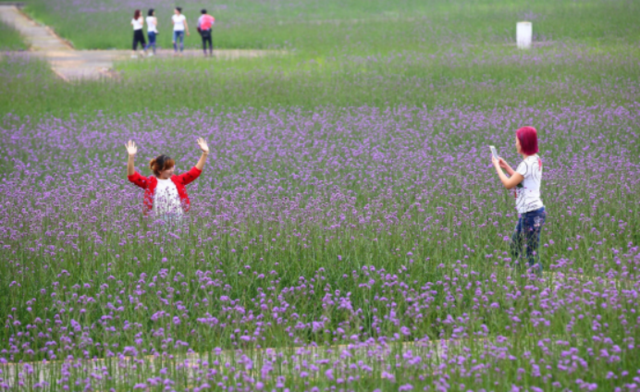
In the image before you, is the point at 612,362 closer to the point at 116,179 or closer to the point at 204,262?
the point at 204,262

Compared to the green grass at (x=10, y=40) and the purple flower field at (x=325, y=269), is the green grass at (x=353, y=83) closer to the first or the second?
the purple flower field at (x=325, y=269)

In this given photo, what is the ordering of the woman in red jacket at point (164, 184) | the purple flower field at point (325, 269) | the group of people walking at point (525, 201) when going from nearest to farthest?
the purple flower field at point (325, 269) < the group of people walking at point (525, 201) < the woman in red jacket at point (164, 184)

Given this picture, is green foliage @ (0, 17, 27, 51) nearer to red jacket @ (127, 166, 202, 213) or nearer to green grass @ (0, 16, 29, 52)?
green grass @ (0, 16, 29, 52)

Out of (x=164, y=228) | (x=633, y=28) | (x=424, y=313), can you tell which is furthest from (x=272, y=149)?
(x=633, y=28)

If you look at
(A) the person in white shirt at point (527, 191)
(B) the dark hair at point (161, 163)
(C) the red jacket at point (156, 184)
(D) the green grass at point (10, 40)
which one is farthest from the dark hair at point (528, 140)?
(D) the green grass at point (10, 40)

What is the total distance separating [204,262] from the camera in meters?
5.44

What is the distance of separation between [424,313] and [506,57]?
1446cm

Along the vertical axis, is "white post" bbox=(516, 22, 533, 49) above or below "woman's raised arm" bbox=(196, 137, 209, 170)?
above

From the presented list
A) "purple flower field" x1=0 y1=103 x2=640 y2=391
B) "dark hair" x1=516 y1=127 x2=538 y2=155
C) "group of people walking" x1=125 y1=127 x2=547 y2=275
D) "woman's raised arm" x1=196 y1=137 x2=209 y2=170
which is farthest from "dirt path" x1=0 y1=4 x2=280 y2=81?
"dark hair" x1=516 y1=127 x2=538 y2=155

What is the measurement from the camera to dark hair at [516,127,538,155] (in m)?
5.84

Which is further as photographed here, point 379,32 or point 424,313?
point 379,32

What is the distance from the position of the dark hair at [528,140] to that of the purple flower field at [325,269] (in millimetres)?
→ 701

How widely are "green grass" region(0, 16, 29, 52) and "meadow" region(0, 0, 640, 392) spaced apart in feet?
16.5

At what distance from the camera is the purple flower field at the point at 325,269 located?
12.6 ft
